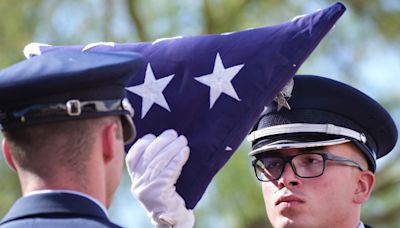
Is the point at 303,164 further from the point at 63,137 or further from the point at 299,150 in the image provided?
the point at 63,137

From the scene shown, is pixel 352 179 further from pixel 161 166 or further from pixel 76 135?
Result: pixel 76 135

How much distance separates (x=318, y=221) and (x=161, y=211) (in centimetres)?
69

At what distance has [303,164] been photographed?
3.93 m

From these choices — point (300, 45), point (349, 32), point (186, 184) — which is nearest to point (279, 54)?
point (300, 45)

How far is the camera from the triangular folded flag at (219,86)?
11.3 feet

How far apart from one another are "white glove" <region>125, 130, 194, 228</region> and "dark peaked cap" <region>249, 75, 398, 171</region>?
2.03ft

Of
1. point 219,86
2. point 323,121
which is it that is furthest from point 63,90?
point 323,121

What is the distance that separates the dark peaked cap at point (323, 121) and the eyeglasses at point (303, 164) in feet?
0.13

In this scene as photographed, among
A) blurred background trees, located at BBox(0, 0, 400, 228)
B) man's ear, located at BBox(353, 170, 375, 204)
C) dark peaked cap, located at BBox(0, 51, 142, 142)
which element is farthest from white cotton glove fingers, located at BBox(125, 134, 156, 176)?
blurred background trees, located at BBox(0, 0, 400, 228)

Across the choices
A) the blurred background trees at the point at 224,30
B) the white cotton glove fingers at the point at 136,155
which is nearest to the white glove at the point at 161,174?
the white cotton glove fingers at the point at 136,155

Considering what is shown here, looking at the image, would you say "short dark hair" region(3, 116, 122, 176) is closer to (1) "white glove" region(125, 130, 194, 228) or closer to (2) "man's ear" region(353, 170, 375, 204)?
(1) "white glove" region(125, 130, 194, 228)

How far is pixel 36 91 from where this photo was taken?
2.85m

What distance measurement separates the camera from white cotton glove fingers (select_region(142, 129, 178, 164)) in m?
3.37

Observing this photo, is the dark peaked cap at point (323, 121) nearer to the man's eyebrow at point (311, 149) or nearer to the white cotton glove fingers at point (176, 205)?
the man's eyebrow at point (311, 149)
